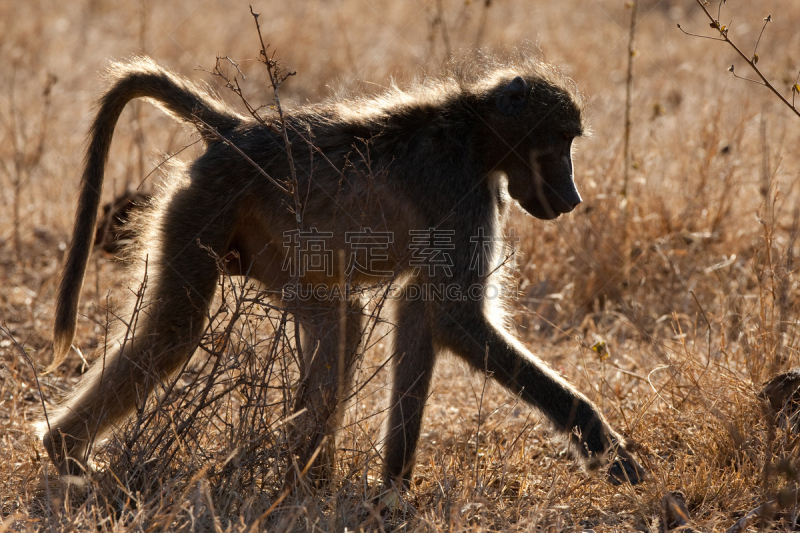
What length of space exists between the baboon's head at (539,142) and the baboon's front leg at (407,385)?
59cm

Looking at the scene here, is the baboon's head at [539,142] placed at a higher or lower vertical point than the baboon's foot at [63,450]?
higher

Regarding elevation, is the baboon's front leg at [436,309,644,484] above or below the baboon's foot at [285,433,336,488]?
above

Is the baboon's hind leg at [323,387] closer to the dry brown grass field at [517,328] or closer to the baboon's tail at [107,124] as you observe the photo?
the dry brown grass field at [517,328]

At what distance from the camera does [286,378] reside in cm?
242

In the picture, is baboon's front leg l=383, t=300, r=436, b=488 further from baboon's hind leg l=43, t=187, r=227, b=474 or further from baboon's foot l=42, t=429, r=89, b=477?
baboon's foot l=42, t=429, r=89, b=477

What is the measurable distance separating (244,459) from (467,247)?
968mm

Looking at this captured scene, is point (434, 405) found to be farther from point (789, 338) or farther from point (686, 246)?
point (686, 246)

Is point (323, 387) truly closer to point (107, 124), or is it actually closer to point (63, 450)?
point (63, 450)

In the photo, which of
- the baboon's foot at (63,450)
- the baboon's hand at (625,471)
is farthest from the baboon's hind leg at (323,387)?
the baboon's hand at (625,471)

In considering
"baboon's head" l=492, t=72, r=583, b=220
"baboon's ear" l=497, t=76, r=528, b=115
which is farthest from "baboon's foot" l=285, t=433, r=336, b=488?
"baboon's ear" l=497, t=76, r=528, b=115

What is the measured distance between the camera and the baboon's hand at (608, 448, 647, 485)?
2.43 m

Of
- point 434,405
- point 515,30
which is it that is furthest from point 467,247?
point 515,30

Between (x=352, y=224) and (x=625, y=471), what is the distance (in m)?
1.17

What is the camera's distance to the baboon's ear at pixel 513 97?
285 centimetres
